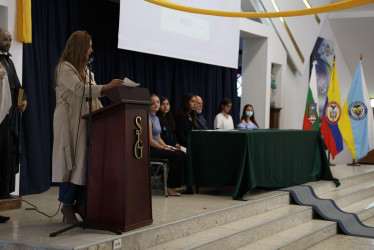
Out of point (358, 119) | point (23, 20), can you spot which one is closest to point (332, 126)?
point (358, 119)

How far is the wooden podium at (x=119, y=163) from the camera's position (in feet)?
10.9

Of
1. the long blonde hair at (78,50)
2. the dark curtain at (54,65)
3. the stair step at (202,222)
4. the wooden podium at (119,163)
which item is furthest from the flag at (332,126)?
the long blonde hair at (78,50)

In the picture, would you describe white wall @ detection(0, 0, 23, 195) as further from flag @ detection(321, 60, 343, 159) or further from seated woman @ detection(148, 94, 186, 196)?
flag @ detection(321, 60, 343, 159)

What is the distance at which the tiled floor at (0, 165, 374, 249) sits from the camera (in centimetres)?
322

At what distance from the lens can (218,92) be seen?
888cm

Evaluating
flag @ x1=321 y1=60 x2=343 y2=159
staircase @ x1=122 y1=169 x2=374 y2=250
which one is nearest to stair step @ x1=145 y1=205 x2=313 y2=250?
staircase @ x1=122 y1=169 x2=374 y2=250

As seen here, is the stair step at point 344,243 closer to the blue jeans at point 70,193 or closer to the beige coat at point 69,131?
the blue jeans at point 70,193

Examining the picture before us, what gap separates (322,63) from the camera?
36.3ft

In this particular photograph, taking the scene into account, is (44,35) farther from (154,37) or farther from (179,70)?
(179,70)

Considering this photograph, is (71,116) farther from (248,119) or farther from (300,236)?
(248,119)

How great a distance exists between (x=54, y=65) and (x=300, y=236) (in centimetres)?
301

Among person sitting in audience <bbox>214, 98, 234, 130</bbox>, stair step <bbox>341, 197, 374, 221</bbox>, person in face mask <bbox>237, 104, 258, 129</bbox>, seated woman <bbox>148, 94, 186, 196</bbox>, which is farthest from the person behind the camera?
person in face mask <bbox>237, 104, 258, 129</bbox>

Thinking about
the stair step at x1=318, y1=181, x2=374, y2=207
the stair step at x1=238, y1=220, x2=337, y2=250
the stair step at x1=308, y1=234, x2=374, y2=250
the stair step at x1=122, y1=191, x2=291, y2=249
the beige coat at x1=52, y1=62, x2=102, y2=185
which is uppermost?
the beige coat at x1=52, y1=62, x2=102, y2=185

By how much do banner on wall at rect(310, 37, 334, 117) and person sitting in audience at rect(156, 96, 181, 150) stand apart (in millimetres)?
5594
